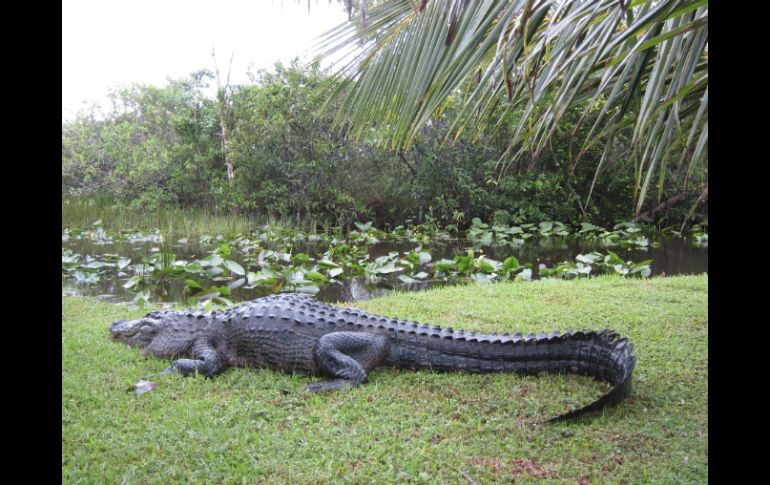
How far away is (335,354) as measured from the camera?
287 centimetres

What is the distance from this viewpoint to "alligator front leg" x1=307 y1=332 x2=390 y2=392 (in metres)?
2.81

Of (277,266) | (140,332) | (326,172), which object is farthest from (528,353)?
(326,172)

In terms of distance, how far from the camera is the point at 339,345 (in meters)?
2.93

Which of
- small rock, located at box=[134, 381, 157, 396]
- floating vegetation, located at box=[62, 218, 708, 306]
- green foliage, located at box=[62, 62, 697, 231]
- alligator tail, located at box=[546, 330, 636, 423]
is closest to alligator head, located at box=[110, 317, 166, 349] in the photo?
small rock, located at box=[134, 381, 157, 396]

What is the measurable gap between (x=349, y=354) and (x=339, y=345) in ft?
0.23

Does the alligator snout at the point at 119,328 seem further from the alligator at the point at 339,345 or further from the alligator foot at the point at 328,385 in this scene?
the alligator foot at the point at 328,385

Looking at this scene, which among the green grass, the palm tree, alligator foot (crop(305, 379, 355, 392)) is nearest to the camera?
the palm tree

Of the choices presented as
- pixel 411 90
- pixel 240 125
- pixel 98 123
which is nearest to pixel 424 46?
pixel 411 90

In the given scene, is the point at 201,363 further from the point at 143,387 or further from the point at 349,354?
the point at 349,354

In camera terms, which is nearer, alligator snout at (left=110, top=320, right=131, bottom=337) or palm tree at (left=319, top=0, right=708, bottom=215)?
palm tree at (left=319, top=0, right=708, bottom=215)

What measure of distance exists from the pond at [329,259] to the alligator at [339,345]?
1.51m

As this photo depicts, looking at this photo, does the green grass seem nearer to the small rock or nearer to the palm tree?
the small rock

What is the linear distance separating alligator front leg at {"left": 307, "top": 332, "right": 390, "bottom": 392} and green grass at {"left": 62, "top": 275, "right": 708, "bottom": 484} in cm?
11

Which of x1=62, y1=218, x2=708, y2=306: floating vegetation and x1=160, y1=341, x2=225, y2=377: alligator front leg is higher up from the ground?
x1=62, y1=218, x2=708, y2=306: floating vegetation
